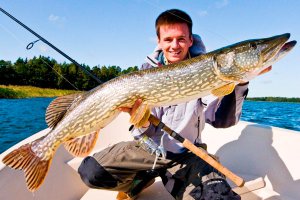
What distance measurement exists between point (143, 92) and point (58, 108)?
67 cm

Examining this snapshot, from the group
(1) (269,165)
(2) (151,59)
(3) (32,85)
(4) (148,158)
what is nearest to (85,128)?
(4) (148,158)

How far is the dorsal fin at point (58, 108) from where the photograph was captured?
2.13 meters

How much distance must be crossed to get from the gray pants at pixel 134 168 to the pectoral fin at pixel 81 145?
360 mm

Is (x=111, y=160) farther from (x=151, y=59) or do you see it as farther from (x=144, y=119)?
(x=151, y=59)

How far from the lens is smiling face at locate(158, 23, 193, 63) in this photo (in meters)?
2.52

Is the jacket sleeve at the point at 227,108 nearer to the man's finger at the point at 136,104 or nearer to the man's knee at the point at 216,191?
the man's knee at the point at 216,191

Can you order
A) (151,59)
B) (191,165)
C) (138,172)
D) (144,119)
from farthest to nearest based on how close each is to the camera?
(151,59)
(138,172)
(191,165)
(144,119)

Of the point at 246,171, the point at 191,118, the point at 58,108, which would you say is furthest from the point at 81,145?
the point at 246,171

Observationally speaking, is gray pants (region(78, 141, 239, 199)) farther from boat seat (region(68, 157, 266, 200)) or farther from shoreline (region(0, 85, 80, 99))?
shoreline (region(0, 85, 80, 99))

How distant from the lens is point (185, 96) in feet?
6.72

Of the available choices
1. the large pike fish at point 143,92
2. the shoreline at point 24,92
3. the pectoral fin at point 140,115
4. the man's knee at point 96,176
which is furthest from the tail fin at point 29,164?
the shoreline at point 24,92

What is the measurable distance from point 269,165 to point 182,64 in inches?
65.7

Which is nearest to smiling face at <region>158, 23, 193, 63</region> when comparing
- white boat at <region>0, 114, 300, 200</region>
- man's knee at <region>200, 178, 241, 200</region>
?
man's knee at <region>200, 178, 241, 200</region>

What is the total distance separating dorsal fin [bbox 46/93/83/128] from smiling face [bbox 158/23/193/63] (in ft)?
3.01
